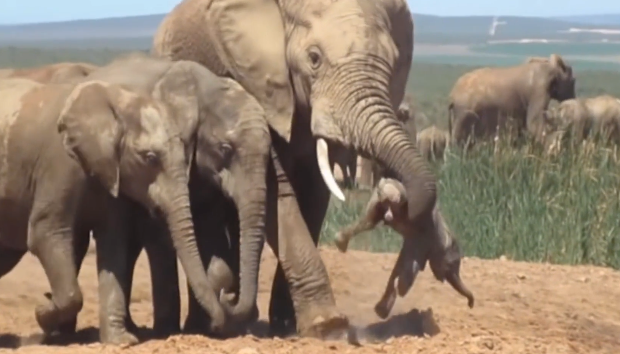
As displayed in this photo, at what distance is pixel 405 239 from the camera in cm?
756

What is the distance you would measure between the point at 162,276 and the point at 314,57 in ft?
4.44

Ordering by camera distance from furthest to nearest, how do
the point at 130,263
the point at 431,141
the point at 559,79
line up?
the point at 559,79, the point at 431,141, the point at 130,263

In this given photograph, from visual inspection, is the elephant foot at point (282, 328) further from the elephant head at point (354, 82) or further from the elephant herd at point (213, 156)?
the elephant head at point (354, 82)

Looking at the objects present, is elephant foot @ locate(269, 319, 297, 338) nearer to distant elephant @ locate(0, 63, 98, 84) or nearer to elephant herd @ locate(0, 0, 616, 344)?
elephant herd @ locate(0, 0, 616, 344)

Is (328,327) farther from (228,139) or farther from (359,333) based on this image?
(228,139)

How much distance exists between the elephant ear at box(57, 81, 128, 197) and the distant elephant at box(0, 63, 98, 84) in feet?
3.11

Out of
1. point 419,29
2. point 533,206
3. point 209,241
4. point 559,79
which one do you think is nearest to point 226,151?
point 209,241

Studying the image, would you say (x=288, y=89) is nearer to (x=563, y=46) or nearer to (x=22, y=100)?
(x=22, y=100)

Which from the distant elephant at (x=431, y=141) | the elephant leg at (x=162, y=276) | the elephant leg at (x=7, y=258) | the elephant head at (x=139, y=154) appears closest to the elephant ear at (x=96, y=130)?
the elephant head at (x=139, y=154)

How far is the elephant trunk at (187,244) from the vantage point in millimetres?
7059

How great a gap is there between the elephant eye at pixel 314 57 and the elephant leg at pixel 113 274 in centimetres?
103

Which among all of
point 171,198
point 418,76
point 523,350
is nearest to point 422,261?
point 523,350

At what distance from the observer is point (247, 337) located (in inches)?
289

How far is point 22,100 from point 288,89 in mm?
1206
